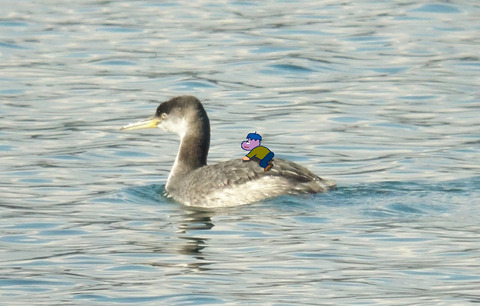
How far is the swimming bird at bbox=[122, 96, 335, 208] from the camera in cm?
1473

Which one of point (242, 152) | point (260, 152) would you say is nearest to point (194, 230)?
point (260, 152)

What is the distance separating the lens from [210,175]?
1516cm

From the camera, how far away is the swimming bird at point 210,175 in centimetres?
1473

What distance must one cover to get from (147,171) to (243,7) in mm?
11631

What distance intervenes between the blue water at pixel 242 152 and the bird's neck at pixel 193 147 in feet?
1.50

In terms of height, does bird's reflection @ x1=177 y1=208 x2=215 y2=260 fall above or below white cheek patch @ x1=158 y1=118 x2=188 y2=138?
below

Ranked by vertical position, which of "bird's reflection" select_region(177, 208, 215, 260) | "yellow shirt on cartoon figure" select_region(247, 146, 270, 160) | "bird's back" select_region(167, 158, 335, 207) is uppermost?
"yellow shirt on cartoon figure" select_region(247, 146, 270, 160)

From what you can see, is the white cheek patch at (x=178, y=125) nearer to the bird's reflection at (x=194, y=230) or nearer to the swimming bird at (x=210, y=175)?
the swimming bird at (x=210, y=175)

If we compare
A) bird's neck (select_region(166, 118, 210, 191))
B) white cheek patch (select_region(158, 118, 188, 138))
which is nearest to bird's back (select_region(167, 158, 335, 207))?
bird's neck (select_region(166, 118, 210, 191))

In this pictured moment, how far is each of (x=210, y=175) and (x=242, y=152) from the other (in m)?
2.82

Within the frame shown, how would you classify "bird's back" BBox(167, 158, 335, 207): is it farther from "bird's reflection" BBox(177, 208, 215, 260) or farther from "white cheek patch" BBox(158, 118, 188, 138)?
"white cheek patch" BBox(158, 118, 188, 138)

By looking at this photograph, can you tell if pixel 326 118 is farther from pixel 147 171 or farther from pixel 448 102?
pixel 147 171

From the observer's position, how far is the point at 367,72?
22812 mm

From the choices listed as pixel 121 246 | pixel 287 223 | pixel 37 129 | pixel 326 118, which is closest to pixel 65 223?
pixel 121 246
